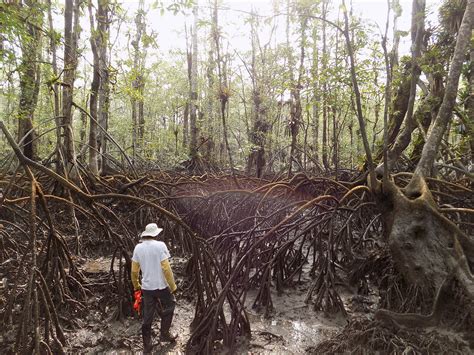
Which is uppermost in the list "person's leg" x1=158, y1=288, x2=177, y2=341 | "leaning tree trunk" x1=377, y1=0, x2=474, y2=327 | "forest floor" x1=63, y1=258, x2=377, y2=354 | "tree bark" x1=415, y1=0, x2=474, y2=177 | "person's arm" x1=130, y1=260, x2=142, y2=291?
"tree bark" x1=415, y1=0, x2=474, y2=177

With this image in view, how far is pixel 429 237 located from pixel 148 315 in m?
2.60

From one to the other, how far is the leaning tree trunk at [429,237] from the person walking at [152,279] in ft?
6.21

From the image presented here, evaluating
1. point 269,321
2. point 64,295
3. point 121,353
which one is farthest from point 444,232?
point 64,295

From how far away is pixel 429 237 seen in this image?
9.75 feet

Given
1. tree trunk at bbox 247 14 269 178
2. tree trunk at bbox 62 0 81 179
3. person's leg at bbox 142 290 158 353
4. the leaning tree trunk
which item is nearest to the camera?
the leaning tree trunk

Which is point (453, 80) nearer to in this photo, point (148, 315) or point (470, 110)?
point (470, 110)

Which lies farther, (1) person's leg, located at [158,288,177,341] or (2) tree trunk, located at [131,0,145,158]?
(2) tree trunk, located at [131,0,145,158]

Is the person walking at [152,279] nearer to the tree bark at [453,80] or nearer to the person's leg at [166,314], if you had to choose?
the person's leg at [166,314]

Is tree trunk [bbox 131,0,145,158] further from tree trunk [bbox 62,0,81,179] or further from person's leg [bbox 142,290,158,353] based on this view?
person's leg [bbox 142,290,158,353]

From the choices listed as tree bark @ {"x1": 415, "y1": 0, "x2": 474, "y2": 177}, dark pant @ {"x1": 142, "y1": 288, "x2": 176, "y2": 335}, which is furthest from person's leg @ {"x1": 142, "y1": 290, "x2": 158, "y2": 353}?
tree bark @ {"x1": 415, "y1": 0, "x2": 474, "y2": 177}

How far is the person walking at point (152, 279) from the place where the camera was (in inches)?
127

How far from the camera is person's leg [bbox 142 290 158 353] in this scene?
321 cm

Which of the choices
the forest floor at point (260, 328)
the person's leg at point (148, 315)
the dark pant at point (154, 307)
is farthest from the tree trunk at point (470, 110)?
the person's leg at point (148, 315)

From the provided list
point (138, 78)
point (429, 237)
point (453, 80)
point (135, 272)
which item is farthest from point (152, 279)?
point (138, 78)
